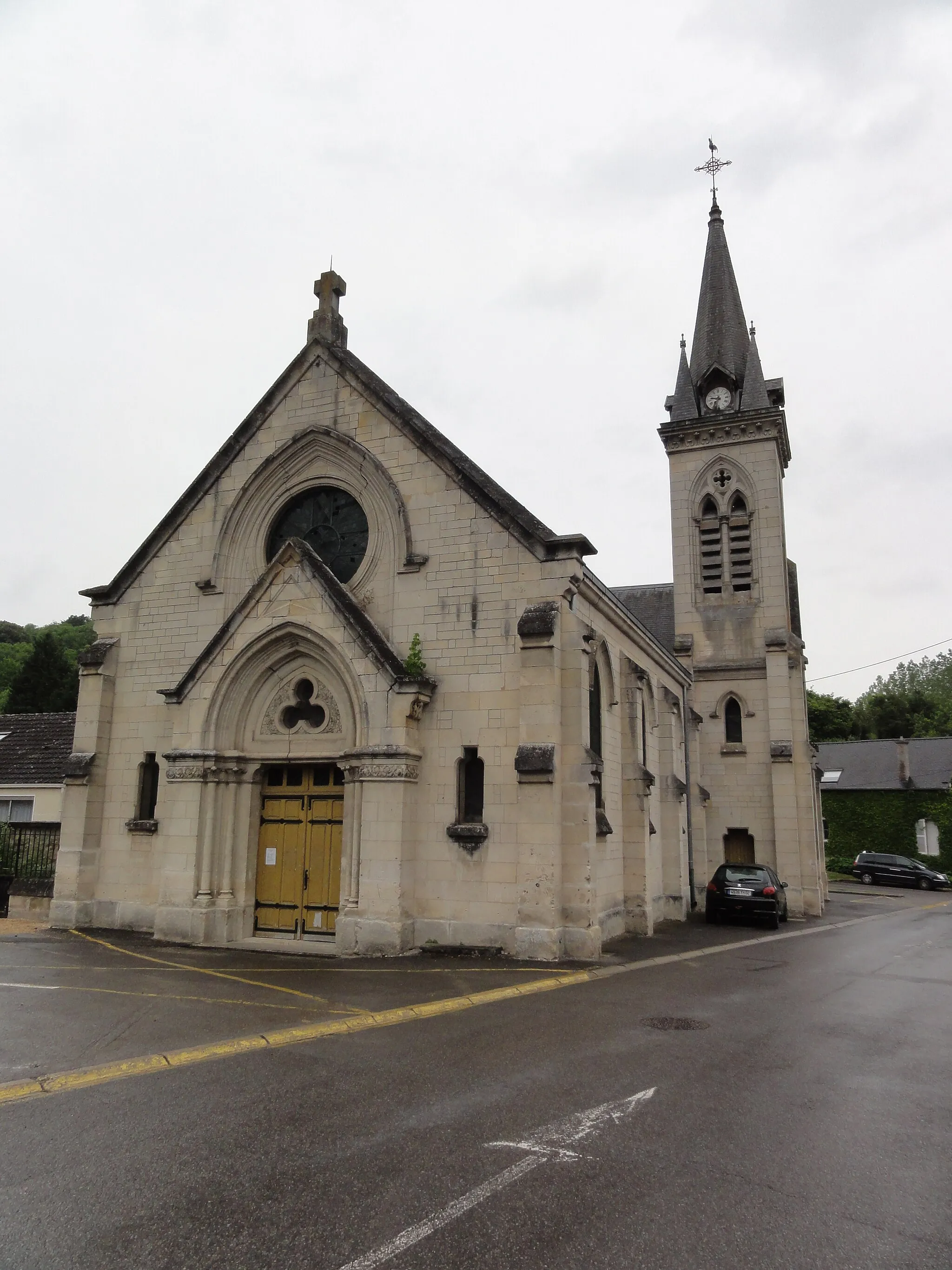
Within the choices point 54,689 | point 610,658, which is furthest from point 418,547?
point 54,689

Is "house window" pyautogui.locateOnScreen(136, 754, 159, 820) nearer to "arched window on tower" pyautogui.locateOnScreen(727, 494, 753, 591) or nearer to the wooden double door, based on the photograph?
the wooden double door

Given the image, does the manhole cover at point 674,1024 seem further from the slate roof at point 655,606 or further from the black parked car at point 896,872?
the black parked car at point 896,872

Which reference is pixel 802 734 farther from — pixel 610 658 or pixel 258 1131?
pixel 258 1131

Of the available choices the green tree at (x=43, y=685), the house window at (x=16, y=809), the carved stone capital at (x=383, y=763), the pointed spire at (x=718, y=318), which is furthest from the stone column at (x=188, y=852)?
the green tree at (x=43, y=685)

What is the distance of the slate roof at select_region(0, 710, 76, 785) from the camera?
28078 millimetres

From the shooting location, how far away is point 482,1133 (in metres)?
5.66

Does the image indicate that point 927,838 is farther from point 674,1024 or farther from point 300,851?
point 674,1024

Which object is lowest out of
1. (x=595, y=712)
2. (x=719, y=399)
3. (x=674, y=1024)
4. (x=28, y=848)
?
(x=674, y=1024)

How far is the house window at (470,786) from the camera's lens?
46.0 ft

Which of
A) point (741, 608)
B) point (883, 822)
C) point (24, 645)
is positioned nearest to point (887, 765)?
point (883, 822)

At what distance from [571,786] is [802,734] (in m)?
13.8

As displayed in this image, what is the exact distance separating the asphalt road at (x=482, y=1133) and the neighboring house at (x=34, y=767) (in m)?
18.4

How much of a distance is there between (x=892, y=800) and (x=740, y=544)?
909 inches

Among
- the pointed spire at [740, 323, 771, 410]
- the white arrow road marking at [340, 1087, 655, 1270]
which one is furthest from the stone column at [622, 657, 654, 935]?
the pointed spire at [740, 323, 771, 410]
